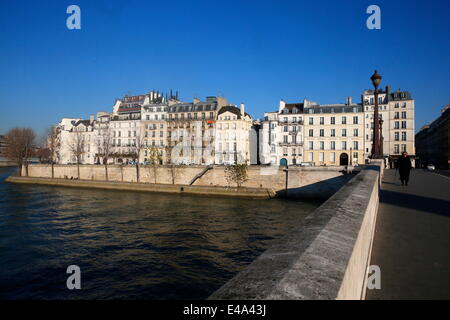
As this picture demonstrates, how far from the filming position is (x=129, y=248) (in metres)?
15.3

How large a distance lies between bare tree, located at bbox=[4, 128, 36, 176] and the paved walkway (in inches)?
2722

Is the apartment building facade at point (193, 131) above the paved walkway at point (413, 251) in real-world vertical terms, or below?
above

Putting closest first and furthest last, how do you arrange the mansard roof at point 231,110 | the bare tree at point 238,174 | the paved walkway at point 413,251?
the paved walkway at point 413,251 → the bare tree at point 238,174 → the mansard roof at point 231,110

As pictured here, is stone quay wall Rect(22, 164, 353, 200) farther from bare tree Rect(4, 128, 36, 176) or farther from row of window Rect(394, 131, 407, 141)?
row of window Rect(394, 131, 407, 141)

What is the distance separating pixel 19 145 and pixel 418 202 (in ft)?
251

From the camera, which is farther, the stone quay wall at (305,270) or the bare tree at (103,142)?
the bare tree at (103,142)

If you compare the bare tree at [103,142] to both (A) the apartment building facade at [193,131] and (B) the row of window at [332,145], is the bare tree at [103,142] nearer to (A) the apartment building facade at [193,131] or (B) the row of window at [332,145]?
(A) the apartment building facade at [193,131]

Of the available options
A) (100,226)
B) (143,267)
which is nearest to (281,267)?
(143,267)

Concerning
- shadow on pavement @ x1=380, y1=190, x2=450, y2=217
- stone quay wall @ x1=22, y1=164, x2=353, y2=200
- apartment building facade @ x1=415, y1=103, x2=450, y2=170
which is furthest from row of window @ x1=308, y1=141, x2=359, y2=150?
shadow on pavement @ x1=380, y1=190, x2=450, y2=217

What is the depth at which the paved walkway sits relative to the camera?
3.24m

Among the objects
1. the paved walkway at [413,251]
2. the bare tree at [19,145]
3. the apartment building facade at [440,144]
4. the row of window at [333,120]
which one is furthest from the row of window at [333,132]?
the bare tree at [19,145]

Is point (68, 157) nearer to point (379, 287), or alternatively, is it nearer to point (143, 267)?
point (143, 267)

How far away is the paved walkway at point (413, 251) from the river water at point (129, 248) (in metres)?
6.42

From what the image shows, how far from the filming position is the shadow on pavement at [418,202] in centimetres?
773
